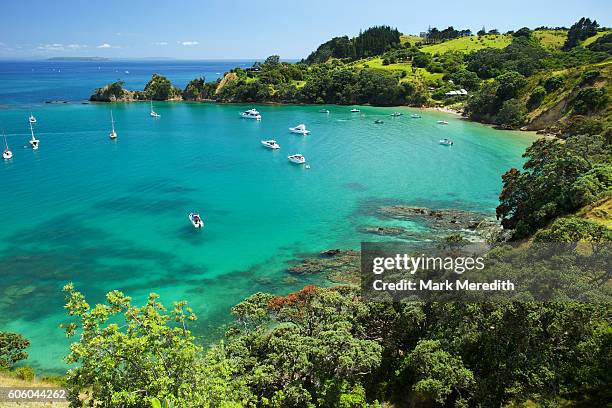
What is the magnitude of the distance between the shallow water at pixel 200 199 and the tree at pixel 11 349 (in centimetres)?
182

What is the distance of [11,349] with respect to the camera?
27000 millimetres

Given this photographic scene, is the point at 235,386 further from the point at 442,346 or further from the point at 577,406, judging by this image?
the point at 577,406

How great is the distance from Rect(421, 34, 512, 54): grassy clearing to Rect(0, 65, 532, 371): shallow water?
262 feet

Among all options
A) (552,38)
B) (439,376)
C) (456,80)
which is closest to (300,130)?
(456,80)

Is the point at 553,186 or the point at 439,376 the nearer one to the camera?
the point at 439,376

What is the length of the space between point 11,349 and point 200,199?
35.5m

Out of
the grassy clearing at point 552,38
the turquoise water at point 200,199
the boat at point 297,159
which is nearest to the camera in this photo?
the turquoise water at point 200,199

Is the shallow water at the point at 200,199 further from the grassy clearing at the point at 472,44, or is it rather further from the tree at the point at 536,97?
the grassy clearing at the point at 472,44

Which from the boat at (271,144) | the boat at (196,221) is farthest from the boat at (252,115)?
the boat at (196,221)

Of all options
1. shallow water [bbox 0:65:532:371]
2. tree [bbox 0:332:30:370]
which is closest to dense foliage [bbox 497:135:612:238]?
shallow water [bbox 0:65:532:371]

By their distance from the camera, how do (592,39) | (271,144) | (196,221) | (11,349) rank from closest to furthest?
(11,349)
(196,221)
(271,144)
(592,39)

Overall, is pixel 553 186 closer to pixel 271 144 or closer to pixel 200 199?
pixel 200 199

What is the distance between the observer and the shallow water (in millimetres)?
38000

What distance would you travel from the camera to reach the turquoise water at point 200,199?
125 ft
